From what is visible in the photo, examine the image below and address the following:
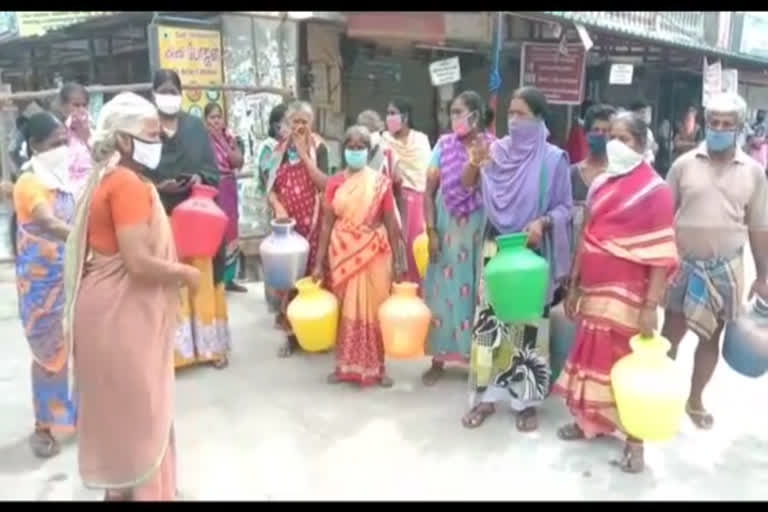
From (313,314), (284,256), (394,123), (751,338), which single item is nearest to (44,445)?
(313,314)

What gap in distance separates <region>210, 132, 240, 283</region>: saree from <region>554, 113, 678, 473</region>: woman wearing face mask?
2.37 meters

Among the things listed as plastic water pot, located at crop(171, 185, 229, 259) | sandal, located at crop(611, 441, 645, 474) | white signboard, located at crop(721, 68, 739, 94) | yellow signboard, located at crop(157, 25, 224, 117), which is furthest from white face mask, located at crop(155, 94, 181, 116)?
white signboard, located at crop(721, 68, 739, 94)

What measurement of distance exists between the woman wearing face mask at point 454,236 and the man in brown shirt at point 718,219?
854 mm

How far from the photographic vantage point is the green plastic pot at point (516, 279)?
118 inches

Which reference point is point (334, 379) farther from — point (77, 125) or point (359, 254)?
point (77, 125)

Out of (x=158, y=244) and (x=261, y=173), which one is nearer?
(x=158, y=244)

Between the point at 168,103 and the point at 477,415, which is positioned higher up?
the point at 168,103

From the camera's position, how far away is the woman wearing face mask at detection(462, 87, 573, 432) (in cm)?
309

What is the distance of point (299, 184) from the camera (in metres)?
4.16

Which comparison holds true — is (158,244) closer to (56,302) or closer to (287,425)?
(56,302)

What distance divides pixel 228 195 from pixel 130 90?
102cm

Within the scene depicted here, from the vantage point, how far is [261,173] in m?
4.80

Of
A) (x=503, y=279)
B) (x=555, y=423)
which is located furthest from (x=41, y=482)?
(x=555, y=423)
